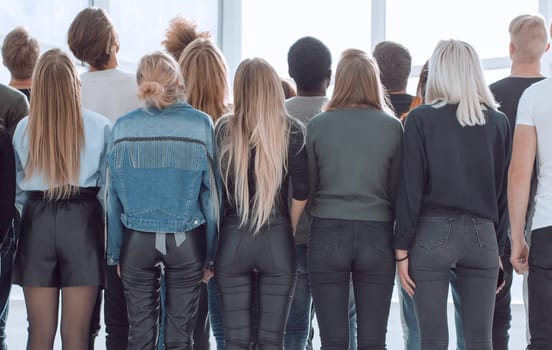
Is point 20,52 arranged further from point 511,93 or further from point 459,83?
point 511,93

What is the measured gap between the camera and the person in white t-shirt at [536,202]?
2486mm

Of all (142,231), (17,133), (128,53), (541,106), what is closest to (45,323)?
(142,231)

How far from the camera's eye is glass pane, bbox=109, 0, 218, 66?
5723 millimetres

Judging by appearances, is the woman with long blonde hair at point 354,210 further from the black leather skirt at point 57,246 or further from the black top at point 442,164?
the black leather skirt at point 57,246

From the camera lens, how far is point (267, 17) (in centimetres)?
668

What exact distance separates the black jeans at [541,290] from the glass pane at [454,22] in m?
3.28

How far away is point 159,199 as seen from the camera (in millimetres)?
2656

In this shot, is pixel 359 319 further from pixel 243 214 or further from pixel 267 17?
pixel 267 17

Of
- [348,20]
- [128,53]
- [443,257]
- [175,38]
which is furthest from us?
[348,20]

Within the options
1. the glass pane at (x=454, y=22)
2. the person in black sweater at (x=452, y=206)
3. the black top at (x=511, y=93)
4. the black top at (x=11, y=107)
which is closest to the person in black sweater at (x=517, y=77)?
the black top at (x=511, y=93)

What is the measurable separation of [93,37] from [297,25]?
3.60m

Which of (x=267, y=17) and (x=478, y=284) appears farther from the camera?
(x=267, y=17)

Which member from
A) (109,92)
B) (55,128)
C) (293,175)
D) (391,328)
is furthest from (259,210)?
(391,328)

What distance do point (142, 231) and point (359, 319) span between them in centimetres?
84
